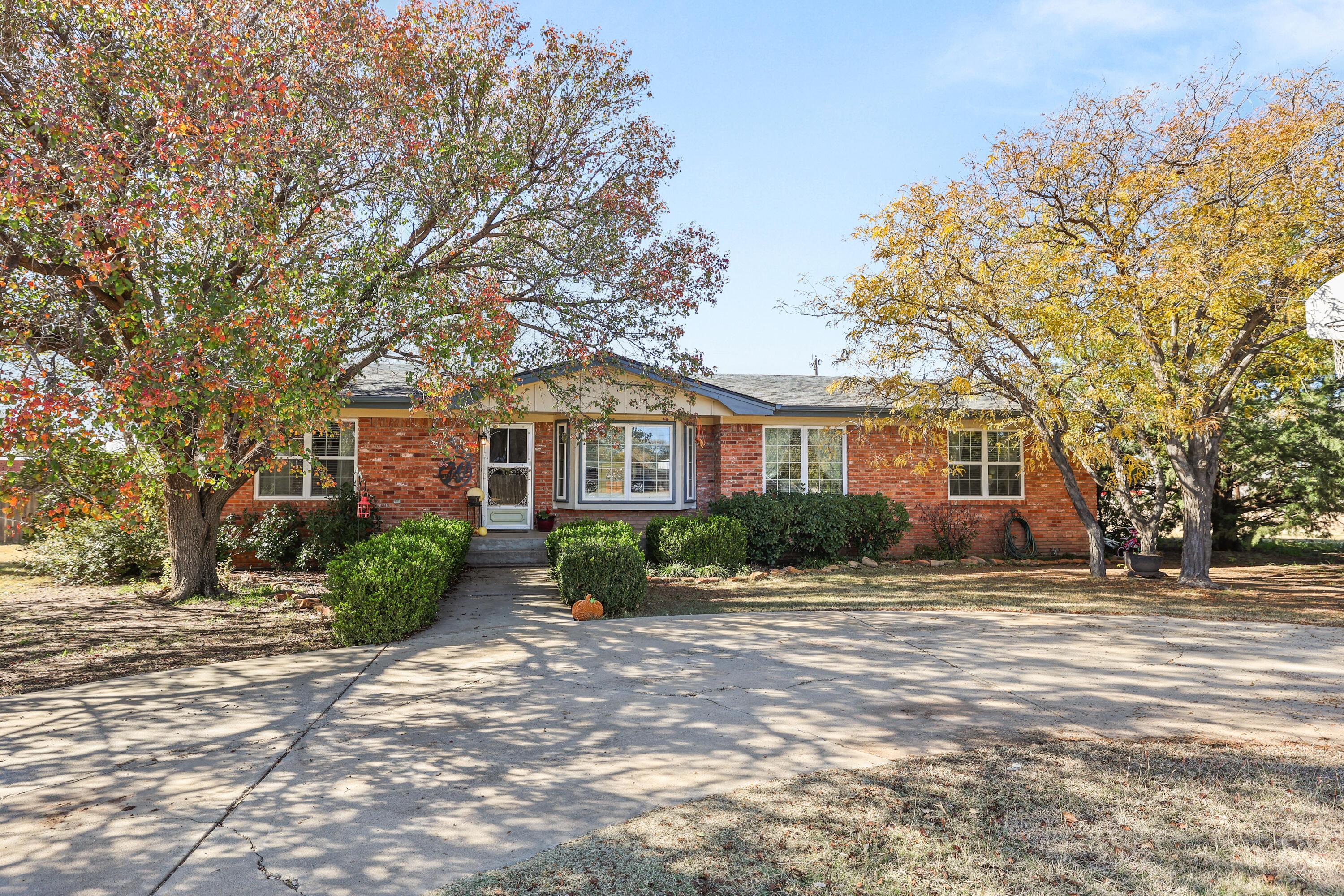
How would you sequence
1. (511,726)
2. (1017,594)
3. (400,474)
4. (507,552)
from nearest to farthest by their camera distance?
(511,726), (1017,594), (507,552), (400,474)

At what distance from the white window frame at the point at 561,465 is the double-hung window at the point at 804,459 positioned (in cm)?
405

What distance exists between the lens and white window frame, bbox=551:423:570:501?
15227 millimetres

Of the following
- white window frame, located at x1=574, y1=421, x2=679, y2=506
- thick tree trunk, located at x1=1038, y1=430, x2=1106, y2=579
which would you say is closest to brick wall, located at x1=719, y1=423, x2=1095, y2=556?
white window frame, located at x1=574, y1=421, x2=679, y2=506

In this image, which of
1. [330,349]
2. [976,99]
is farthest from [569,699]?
[976,99]

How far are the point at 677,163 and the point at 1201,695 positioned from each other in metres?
8.98

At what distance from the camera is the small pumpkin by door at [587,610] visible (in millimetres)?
8766

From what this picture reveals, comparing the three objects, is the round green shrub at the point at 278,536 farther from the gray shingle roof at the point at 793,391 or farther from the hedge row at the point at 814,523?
the gray shingle roof at the point at 793,391

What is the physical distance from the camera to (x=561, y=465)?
603 inches

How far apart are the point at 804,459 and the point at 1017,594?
5.71 m

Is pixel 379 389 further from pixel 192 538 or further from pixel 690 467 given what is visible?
pixel 690 467

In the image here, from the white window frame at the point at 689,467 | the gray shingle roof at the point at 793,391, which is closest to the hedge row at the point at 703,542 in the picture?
the white window frame at the point at 689,467

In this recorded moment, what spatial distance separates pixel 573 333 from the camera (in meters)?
10.5

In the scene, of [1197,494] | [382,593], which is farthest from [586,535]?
[1197,494]

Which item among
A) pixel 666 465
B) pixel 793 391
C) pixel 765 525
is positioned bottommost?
pixel 765 525
